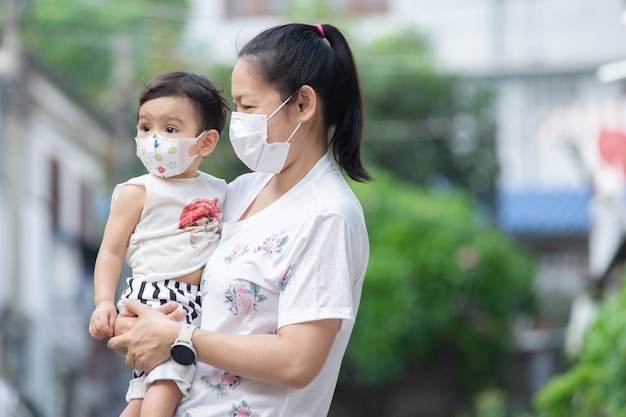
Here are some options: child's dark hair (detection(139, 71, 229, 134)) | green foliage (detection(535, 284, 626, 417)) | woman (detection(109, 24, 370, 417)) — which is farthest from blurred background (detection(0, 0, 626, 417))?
woman (detection(109, 24, 370, 417))

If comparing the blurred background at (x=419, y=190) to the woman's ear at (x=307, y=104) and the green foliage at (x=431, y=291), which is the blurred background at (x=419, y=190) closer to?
the green foliage at (x=431, y=291)

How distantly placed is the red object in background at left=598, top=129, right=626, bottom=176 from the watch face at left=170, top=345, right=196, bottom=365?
10615mm

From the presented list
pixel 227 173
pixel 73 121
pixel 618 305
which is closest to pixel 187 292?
pixel 618 305

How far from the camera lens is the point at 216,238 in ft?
9.04

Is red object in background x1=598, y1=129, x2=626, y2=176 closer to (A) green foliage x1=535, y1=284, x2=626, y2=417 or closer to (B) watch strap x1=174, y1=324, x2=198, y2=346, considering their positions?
(A) green foliage x1=535, y1=284, x2=626, y2=417

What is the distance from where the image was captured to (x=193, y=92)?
2.75 metres

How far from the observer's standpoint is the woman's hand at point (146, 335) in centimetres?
252

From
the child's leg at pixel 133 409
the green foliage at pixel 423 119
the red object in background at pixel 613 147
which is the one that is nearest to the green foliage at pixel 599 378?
the child's leg at pixel 133 409

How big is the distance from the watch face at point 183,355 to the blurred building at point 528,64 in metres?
19.7

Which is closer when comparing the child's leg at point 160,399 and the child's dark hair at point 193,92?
the child's leg at point 160,399

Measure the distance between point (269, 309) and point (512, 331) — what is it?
1595cm

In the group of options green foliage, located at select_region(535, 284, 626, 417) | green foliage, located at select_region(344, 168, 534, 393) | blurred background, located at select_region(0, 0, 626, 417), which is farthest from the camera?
green foliage, located at select_region(344, 168, 534, 393)

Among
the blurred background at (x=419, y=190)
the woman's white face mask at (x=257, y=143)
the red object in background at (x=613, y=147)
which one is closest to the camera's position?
the woman's white face mask at (x=257, y=143)

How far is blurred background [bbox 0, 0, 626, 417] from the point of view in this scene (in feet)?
46.3
